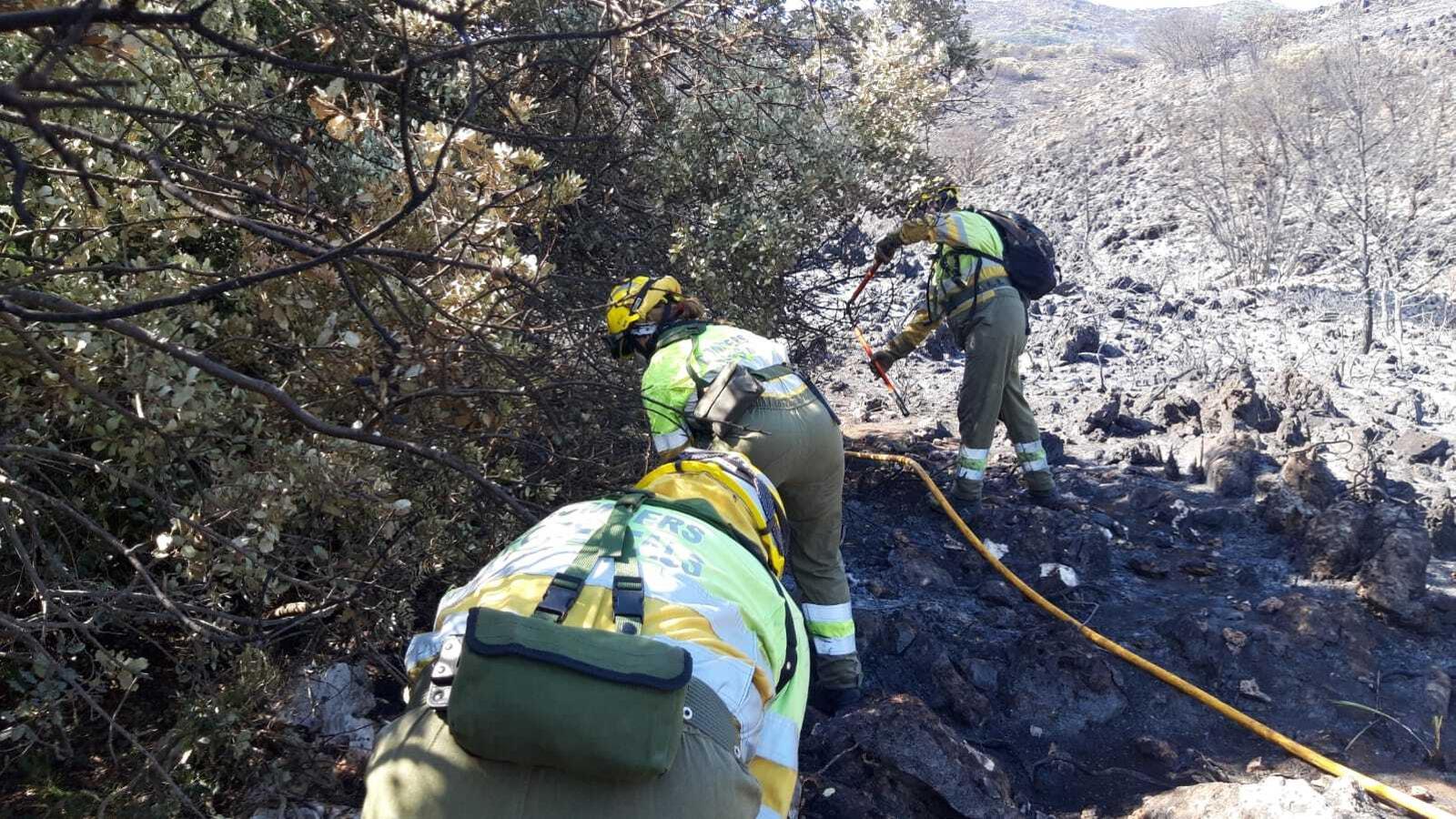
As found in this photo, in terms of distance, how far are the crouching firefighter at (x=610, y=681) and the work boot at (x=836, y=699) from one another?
1.82 meters

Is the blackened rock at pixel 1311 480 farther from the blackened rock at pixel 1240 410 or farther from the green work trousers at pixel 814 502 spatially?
the green work trousers at pixel 814 502

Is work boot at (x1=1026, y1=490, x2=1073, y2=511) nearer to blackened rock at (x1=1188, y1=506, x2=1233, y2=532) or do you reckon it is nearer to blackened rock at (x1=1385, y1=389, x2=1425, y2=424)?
blackened rock at (x1=1188, y1=506, x2=1233, y2=532)

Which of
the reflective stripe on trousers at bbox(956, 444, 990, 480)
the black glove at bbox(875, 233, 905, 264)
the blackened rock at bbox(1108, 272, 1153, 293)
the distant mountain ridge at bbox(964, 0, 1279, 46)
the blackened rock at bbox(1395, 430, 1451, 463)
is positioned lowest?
the blackened rock at bbox(1395, 430, 1451, 463)

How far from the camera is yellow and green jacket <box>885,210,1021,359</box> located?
18.9ft

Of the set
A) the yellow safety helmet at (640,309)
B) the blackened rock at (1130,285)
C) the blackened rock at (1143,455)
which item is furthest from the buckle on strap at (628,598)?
the blackened rock at (1130,285)

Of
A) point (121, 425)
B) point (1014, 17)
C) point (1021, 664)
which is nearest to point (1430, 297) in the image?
point (1021, 664)

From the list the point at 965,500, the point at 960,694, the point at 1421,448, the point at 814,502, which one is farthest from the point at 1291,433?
the point at 814,502

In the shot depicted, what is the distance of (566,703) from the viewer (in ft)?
4.86

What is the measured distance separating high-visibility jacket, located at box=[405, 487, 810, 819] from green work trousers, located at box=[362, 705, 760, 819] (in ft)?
0.45

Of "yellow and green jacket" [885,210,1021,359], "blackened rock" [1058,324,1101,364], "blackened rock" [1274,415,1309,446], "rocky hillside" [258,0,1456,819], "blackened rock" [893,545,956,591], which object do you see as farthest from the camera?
"blackened rock" [1058,324,1101,364]

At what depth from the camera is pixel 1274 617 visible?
4.48 metres

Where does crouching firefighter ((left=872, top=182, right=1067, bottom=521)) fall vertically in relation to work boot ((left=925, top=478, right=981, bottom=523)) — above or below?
above

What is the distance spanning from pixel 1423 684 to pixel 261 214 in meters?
4.95

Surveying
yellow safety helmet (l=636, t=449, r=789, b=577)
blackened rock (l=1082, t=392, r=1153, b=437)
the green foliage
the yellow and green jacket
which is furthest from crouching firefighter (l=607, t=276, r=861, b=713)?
blackened rock (l=1082, t=392, r=1153, b=437)
